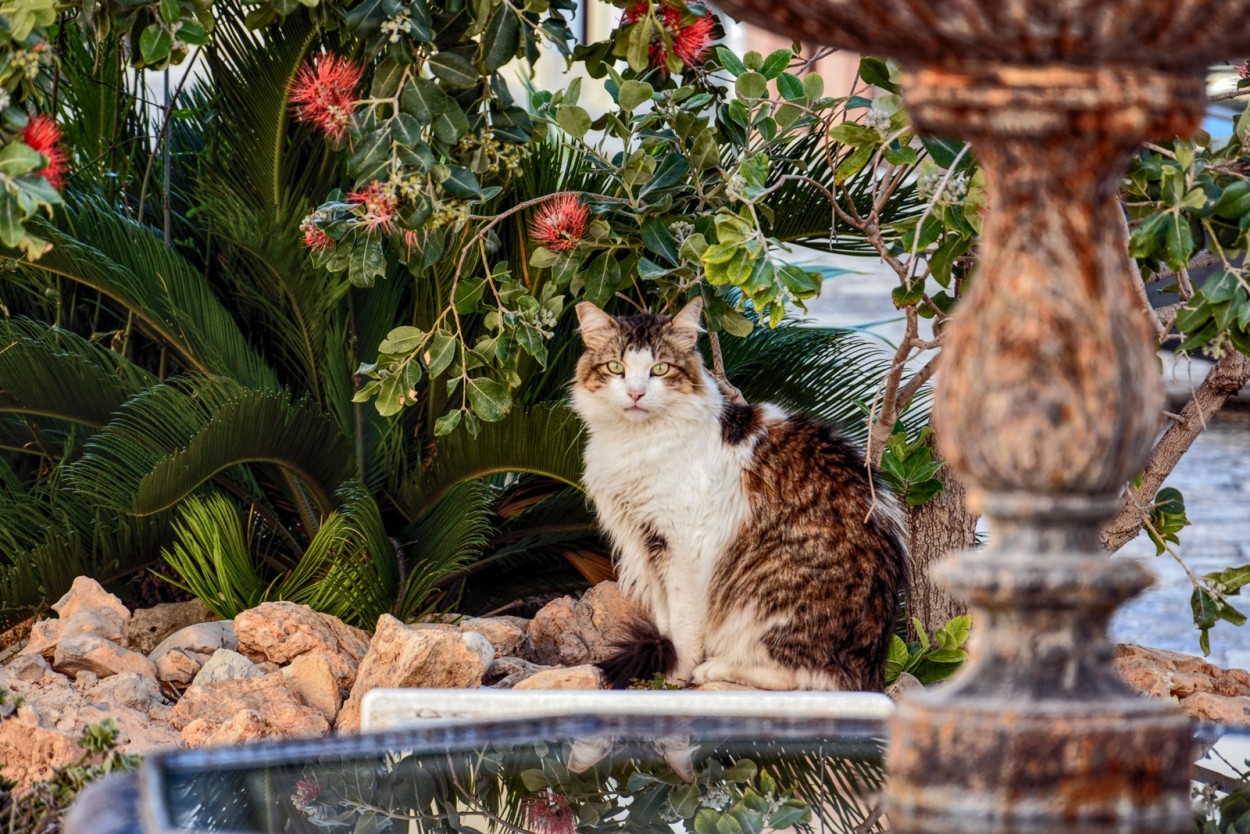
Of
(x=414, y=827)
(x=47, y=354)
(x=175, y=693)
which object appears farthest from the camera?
(x=47, y=354)

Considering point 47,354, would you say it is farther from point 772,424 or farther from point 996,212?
point 996,212

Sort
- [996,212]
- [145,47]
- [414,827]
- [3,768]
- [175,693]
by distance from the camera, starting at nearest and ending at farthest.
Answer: [996,212] < [414,827] < [3,768] < [145,47] < [175,693]

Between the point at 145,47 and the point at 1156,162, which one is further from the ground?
the point at 145,47

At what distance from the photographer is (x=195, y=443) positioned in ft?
11.7

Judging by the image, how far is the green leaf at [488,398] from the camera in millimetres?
3307

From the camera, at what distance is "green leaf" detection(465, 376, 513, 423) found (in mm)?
3307

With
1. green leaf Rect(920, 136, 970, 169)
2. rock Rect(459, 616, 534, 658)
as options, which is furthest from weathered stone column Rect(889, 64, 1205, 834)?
rock Rect(459, 616, 534, 658)

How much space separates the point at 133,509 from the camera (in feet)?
11.9

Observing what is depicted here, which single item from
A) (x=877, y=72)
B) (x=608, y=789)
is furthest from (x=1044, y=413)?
(x=877, y=72)

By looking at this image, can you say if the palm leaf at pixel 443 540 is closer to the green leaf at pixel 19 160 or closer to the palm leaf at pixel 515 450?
the palm leaf at pixel 515 450

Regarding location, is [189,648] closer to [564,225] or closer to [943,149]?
[564,225]

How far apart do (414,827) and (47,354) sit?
2631 mm

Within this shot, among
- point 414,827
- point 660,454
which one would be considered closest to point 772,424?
point 660,454

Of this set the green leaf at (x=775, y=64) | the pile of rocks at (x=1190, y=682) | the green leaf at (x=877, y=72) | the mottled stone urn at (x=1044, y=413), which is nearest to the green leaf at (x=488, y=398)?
the green leaf at (x=775, y=64)
